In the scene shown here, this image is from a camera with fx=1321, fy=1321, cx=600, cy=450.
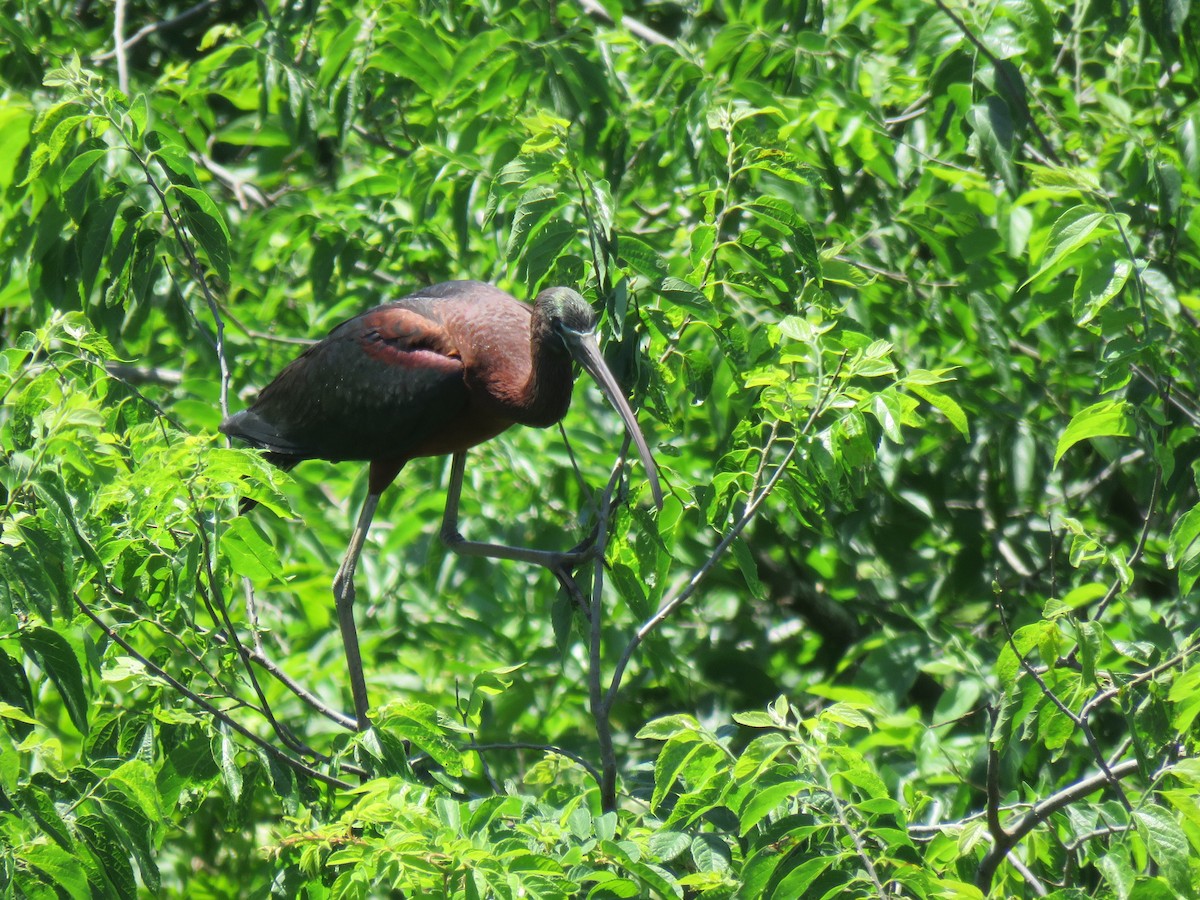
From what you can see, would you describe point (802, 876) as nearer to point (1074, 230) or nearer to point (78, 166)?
point (1074, 230)

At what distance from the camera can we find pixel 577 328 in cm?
352

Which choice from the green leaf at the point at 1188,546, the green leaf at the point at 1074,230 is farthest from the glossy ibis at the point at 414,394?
the green leaf at the point at 1188,546

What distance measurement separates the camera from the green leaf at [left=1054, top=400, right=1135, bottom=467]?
293 cm

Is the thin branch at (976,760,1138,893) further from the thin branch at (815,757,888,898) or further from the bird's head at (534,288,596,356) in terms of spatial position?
the bird's head at (534,288,596,356)

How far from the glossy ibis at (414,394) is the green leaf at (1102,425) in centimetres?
142

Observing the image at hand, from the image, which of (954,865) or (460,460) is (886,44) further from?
(954,865)

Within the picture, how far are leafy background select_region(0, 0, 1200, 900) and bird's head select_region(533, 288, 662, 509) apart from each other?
0.10 m

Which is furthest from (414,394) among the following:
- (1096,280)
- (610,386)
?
(1096,280)

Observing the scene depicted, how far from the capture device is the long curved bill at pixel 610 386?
121 inches

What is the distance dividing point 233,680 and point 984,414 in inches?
108

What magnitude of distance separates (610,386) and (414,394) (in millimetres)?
1137

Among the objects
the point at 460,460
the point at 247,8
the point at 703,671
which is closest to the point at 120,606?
the point at 460,460

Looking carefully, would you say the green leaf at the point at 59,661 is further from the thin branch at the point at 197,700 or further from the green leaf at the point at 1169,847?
the green leaf at the point at 1169,847

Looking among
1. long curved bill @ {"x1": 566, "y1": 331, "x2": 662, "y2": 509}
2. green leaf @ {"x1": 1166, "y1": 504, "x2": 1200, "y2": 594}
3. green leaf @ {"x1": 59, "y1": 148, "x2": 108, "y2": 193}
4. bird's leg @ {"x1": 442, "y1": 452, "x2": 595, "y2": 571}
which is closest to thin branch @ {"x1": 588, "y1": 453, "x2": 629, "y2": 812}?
long curved bill @ {"x1": 566, "y1": 331, "x2": 662, "y2": 509}
